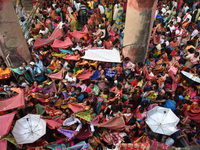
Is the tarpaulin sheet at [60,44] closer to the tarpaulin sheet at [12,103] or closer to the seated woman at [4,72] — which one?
the seated woman at [4,72]

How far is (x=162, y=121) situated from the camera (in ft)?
12.7

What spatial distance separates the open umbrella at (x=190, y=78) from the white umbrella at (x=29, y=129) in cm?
483

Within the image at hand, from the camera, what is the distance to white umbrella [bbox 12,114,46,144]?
3.61 meters

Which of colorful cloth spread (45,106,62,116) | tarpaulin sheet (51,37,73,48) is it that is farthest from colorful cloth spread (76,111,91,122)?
tarpaulin sheet (51,37,73,48)

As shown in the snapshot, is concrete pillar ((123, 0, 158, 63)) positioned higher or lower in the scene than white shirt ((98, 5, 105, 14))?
lower

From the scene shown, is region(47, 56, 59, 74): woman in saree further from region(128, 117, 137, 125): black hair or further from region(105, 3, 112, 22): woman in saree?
region(105, 3, 112, 22): woman in saree

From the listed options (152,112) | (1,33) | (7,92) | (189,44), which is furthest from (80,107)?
(189,44)

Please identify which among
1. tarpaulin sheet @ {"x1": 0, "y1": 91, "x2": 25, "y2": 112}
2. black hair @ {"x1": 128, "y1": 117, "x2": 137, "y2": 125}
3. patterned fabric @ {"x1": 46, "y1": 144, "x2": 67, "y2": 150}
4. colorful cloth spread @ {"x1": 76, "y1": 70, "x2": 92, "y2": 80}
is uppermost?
colorful cloth spread @ {"x1": 76, "y1": 70, "x2": 92, "y2": 80}

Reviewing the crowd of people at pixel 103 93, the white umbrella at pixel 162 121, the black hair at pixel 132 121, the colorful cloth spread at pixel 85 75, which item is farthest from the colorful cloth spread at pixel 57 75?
the white umbrella at pixel 162 121

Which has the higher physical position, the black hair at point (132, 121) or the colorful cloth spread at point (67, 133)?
the black hair at point (132, 121)

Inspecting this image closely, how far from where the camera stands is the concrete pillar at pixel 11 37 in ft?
16.7

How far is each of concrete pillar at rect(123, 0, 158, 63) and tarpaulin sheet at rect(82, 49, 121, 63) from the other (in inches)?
18.3

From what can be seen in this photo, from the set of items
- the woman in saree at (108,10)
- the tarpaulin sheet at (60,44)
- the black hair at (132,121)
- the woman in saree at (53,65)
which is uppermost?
the woman in saree at (108,10)

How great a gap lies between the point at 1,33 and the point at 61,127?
158 inches
